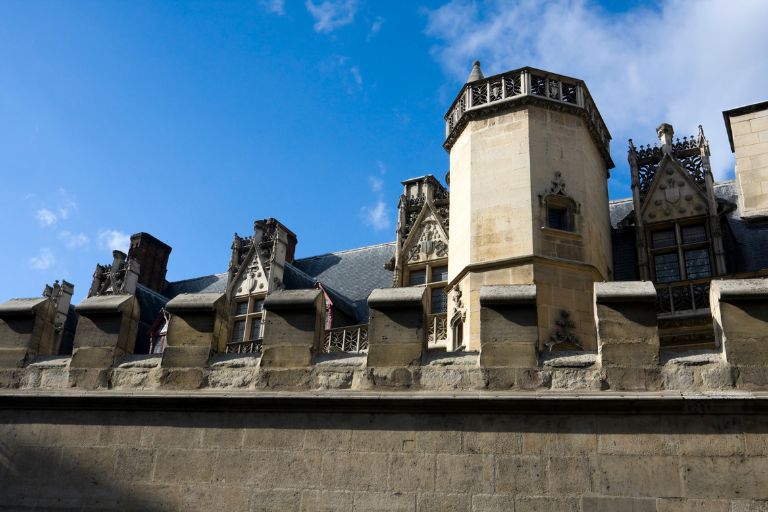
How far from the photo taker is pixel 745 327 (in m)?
7.04

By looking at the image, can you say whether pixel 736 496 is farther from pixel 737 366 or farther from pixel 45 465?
pixel 45 465

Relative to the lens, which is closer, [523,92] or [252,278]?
[523,92]

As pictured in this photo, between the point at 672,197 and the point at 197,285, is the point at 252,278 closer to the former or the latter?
the point at 197,285

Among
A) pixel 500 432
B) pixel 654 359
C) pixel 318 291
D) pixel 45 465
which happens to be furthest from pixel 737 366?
pixel 45 465

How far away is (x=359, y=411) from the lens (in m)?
7.37

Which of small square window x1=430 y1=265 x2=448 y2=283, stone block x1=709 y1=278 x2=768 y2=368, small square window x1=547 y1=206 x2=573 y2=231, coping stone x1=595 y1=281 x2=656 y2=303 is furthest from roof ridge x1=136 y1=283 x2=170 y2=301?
stone block x1=709 y1=278 x2=768 y2=368

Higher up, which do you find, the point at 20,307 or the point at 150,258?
the point at 150,258

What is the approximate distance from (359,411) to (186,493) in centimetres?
159

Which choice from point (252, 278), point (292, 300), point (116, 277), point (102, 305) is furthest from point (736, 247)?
point (116, 277)

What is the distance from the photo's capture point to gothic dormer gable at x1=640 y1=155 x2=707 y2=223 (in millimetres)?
15914

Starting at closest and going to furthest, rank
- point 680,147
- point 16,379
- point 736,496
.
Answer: point 736,496
point 16,379
point 680,147

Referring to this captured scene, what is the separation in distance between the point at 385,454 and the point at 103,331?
125 inches

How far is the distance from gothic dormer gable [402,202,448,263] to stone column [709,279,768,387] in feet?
35.5

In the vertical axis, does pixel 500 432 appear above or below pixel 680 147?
below
